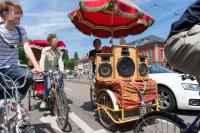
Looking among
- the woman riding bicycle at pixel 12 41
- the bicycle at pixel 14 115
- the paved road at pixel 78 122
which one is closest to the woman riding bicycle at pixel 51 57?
the paved road at pixel 78 122

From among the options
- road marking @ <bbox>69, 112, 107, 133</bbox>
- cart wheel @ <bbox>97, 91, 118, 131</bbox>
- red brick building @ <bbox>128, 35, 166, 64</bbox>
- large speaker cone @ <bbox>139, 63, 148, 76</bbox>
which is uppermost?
red brick building @ <bbox>128, 35, 166, 64</bbox>

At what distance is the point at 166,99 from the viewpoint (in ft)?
23.2

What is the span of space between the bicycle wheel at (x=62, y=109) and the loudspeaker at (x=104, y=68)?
0.95m

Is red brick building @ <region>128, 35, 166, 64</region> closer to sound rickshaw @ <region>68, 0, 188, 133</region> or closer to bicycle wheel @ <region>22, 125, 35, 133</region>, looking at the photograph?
sound rickshaw @ <region>68, 0, 188, 133</region>

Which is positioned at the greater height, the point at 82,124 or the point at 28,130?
the point at 28,130

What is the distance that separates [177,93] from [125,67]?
1481 mm

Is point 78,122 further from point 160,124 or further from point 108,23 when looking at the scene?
point 108,23

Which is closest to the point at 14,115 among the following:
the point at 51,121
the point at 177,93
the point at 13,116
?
the point at 13,116

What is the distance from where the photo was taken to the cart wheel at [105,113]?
550cm

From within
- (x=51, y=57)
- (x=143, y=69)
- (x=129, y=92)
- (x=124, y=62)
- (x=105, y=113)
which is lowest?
(x=105, y=113)

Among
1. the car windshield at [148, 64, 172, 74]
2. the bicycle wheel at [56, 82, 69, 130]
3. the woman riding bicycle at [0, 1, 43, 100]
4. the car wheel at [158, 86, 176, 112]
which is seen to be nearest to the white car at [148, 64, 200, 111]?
the car wheel at [158, 86, 176, 112]

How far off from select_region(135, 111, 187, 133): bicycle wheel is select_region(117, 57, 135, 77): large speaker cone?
2.69m

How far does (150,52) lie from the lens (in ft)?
239

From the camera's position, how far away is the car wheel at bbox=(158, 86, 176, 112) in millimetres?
6867
